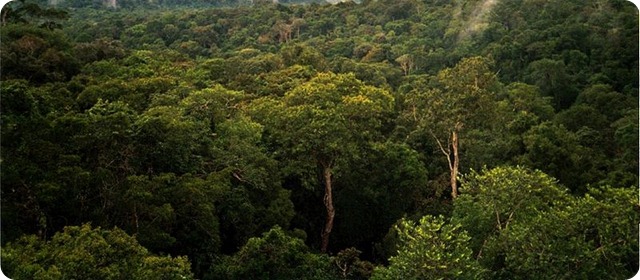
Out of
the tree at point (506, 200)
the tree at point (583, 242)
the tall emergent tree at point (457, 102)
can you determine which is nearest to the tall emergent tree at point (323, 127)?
the tall emergent tree at point (457, 102)

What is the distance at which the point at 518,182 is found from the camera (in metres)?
12.9

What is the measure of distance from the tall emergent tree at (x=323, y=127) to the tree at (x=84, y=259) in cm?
775

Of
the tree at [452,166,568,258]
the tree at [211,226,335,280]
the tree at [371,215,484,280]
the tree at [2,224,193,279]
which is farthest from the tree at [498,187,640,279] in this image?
the tree at [2,224,193,279]

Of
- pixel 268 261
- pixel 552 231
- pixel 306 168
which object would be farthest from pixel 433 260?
pixel 306 168

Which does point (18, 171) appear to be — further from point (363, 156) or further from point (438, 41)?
point (438, 41)

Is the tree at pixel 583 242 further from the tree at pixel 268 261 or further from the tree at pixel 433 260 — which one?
the tree at pixel 268 261

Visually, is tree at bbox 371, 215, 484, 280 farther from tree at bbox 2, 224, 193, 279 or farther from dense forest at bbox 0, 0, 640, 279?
tree at bbox 2, 224, 193, 279

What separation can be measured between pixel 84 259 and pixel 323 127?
9.46m

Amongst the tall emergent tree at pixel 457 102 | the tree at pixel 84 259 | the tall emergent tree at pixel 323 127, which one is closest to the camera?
the tree at pixel 84 259

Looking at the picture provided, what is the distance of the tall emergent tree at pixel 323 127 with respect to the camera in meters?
18.1

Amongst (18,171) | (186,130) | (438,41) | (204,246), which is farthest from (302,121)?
(438,41)

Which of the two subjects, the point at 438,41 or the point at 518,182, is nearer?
the point at 518,182

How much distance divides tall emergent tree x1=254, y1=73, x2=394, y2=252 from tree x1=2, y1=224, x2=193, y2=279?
775 cm

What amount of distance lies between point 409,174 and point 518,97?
10832 mm
